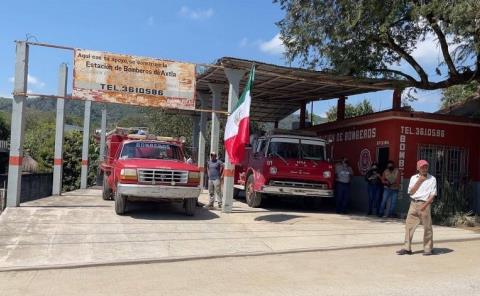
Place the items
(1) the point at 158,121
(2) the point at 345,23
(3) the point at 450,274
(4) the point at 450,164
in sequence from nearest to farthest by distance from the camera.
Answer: (3) the point at 450,274 < (2) the point at 345,23 < (4) the point at 450,164 < (1) the point at 158,121

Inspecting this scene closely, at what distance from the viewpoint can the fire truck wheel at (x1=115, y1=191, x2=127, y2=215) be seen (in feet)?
44.6

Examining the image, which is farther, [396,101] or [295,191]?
[396,101]

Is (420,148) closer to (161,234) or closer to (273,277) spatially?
(161,234)

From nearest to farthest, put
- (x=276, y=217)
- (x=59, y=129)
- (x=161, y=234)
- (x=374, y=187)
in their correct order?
(x=161, y=234) → (x=276, y=217) → (x=374, y=187) → (x=59, y=129)

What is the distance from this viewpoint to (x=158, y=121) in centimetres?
4259

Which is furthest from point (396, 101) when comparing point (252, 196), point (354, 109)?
point (354, 109)

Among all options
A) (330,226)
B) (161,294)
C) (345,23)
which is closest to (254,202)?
(330,226)

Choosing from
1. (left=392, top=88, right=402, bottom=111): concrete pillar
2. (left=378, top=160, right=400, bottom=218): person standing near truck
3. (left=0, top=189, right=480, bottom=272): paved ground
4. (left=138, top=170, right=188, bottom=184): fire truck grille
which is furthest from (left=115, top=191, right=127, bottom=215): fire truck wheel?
(left=392, top=88, right=402, bottom=111): concrete pillar

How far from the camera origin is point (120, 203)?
45.0 feet

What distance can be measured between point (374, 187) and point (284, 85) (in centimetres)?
500

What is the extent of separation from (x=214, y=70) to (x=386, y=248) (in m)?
8.62

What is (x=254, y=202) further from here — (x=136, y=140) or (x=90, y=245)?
(x=90, y=245)

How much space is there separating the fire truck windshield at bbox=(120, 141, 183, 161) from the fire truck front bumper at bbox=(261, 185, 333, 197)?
2.78 metres

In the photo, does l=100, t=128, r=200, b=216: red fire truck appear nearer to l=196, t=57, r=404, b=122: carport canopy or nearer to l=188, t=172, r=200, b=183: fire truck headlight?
l=188, t=172, r=200, b=183: fire truck headlight
